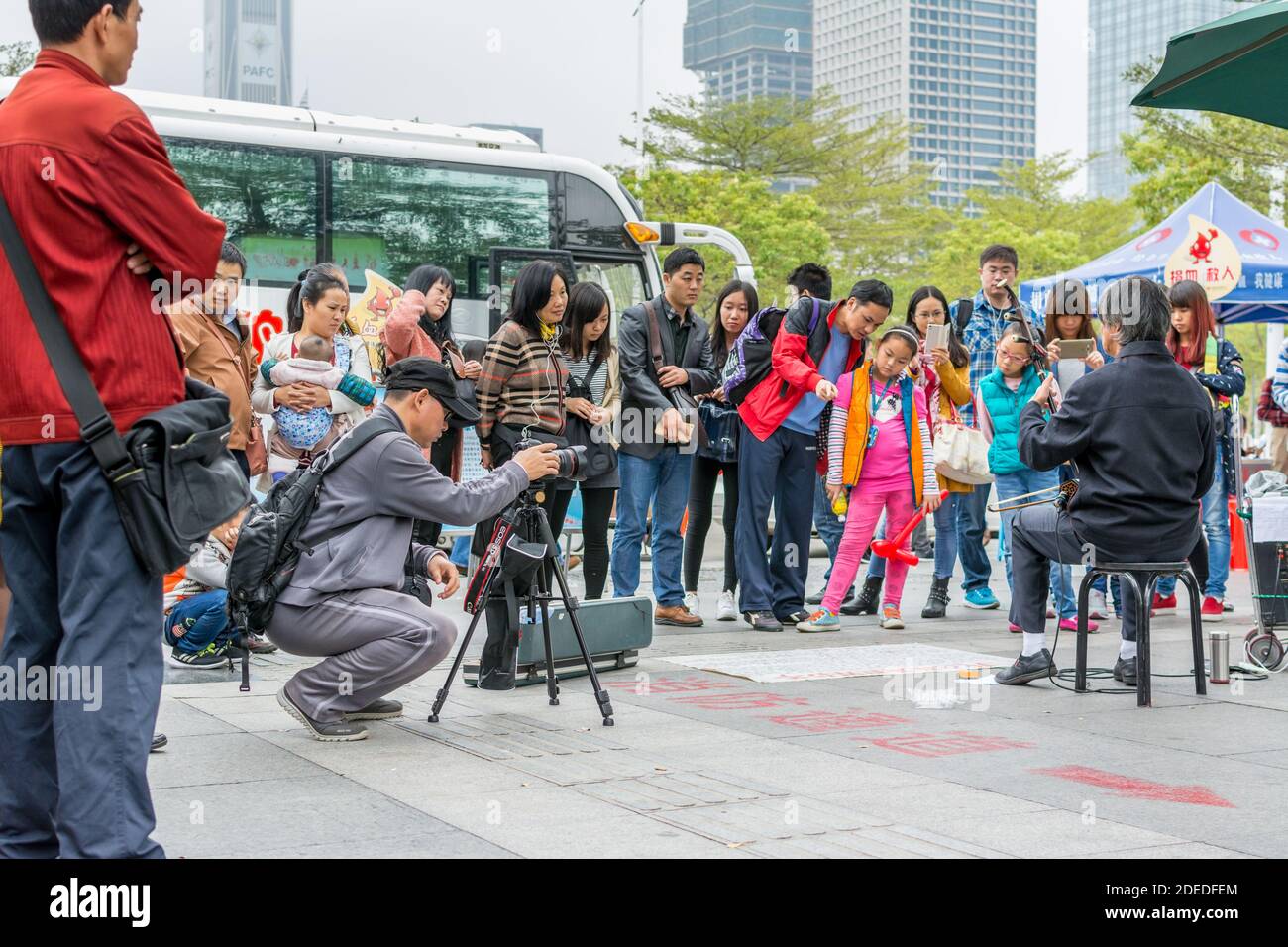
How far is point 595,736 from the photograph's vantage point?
18.4 feet

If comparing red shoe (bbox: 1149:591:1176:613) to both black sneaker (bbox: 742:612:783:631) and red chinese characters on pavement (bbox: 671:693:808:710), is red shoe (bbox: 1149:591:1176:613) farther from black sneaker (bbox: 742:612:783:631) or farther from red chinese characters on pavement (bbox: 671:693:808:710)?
red chinese characters on pavement (bbox: 671:693:808:710)

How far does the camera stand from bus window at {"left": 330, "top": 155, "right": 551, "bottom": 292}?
43.9ft

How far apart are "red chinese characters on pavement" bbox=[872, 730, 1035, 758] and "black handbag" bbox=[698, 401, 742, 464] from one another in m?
3.77

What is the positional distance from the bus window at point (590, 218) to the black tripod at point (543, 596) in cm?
879

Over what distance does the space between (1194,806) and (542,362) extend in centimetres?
369

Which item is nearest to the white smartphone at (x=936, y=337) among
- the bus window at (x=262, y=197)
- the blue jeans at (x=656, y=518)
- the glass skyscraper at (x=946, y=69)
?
the blue jeans at (x=656, y=518)

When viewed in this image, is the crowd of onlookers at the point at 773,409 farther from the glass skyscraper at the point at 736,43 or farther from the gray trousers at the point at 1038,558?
the glass skyscraper at the point at 736,43

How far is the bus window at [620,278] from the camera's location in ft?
48.4

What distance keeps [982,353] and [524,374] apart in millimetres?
3989

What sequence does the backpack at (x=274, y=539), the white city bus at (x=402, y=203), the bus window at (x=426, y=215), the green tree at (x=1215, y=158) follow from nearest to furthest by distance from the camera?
the backpack at (x=274, y=539) → the white city bus at (x=402, y=203) → the bus window at (x=426, y=215) → the green tree at (x=1215, y=158)

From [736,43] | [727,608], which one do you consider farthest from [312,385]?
[736,43]

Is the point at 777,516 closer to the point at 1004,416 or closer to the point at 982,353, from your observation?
the point at 1004,416

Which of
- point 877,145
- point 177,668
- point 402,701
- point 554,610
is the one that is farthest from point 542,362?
point 877,145

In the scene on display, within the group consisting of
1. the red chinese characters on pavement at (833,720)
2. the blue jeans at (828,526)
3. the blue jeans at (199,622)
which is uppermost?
the blue jeans at (828,526)
